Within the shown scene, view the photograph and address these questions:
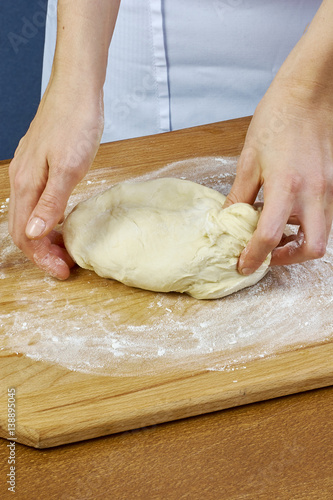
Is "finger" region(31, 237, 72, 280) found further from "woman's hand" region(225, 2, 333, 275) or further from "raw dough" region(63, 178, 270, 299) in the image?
"woman's hand" region(225, 2, 333, 275)

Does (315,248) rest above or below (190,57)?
below

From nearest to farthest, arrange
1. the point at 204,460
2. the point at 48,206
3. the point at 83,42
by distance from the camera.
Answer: the point at 204,460
the point at 48,206
the point at 83,42

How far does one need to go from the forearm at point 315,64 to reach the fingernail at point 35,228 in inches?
27.7

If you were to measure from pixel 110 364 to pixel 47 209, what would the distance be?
0.42 meters

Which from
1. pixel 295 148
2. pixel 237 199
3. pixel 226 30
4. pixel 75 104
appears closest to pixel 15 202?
pixel 75 104

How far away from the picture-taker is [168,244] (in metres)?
1.47

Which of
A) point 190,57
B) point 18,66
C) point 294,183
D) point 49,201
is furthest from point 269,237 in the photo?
point 18,66

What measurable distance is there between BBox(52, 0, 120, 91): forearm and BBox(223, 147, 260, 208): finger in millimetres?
445

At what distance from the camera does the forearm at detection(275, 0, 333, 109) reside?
52.7 inches

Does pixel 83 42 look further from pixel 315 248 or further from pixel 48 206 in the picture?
pixel 315 248

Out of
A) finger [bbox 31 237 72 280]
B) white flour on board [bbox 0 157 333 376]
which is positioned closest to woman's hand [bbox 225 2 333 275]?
white flour on board [bbox 0 157 333 376]

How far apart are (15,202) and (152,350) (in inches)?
21.1

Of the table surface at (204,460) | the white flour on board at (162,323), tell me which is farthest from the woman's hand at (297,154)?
the table surface at (204,460)
